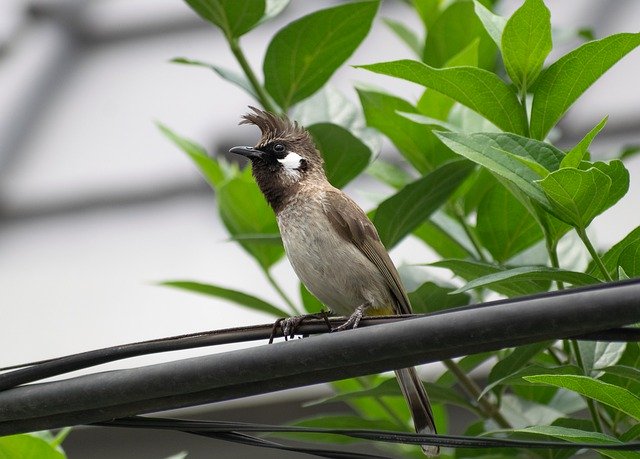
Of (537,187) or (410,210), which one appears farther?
(410,210)

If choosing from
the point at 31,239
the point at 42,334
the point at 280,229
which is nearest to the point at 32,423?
the point at 280,229

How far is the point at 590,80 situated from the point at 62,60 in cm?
684

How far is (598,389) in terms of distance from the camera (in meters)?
1.69

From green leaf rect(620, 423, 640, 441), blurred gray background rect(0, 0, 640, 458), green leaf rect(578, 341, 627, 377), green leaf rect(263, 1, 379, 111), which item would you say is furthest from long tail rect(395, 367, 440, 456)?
blurred gray background rect(0, 0, 640, 458)

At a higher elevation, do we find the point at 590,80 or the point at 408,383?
the point at 590,80

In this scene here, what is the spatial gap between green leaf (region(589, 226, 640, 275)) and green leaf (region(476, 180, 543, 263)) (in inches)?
13.6

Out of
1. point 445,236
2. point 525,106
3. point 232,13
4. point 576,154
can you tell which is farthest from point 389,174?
point 576,154

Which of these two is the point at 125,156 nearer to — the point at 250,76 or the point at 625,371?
the point at 250,76

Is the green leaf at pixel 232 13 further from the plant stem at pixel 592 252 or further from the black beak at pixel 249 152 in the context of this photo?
the plant stem at pixel 592 252

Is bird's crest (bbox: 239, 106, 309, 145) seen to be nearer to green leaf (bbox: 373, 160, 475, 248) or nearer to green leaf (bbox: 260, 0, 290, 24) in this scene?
green leaf (bbox: 260, 0, 290, 24)

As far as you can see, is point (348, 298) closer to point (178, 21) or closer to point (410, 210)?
point (410, 210)

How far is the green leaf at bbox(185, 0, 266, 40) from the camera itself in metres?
2.40

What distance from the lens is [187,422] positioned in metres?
1.81

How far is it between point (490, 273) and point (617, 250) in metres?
0.24
